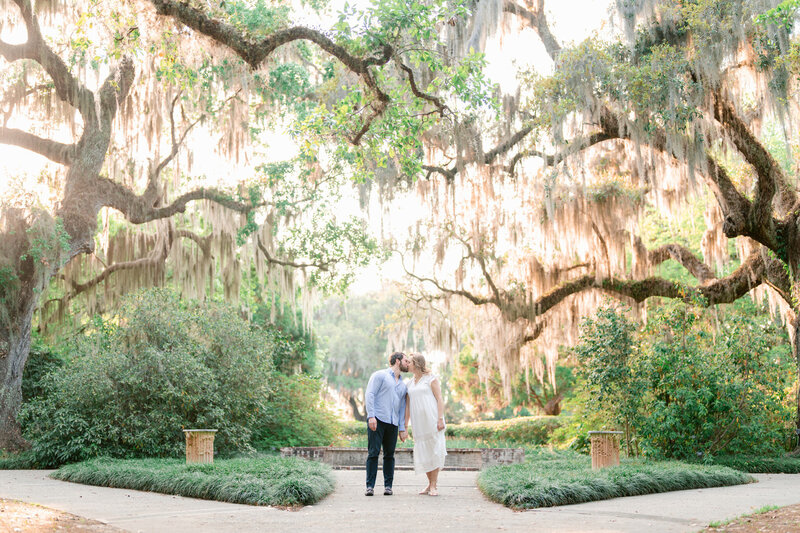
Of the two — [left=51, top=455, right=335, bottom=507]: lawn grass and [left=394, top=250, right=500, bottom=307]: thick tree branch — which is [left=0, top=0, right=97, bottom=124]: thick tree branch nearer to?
[left=51, top=455, right=335, bottom=507]: lawn grass

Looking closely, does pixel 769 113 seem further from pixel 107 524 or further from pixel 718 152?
pixel 107 524

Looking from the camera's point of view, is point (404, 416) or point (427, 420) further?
point (404, 416)

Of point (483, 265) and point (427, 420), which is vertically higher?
point (483, 265)

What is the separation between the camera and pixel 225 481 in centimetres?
652

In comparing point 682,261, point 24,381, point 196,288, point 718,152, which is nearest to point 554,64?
point 718,152

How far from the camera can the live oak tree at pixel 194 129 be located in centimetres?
905

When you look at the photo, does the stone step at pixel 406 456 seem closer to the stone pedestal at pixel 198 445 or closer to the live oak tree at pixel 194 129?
the stone pedestal at pixel 198 445

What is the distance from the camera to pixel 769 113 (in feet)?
39.5

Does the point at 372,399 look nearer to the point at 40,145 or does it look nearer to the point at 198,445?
the point at 198,445

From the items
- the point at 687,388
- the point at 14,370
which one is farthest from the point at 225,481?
the point at 14,370

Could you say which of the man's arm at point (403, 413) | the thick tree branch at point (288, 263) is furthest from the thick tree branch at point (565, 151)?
the man's arm at point (403, 413)

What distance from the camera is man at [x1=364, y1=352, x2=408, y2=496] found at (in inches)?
273

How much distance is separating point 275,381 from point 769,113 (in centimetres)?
1042

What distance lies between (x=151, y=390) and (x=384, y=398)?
5.23 meters
